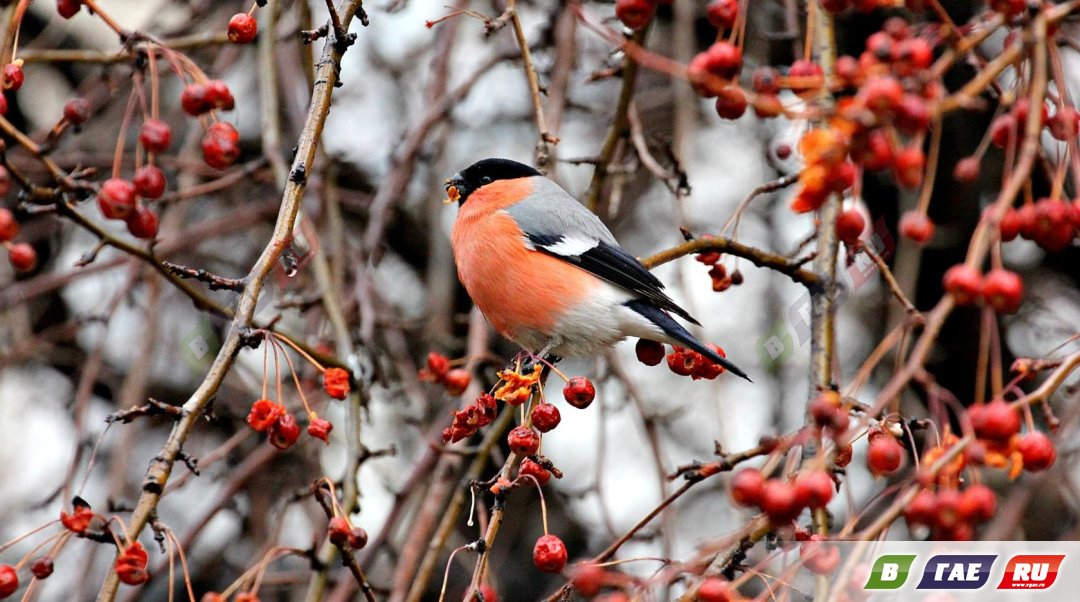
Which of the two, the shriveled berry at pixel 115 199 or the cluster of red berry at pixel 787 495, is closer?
the cluster of red berry at pixel 787 495

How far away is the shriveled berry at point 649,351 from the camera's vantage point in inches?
118

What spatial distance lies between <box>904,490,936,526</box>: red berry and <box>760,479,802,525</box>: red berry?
140mm

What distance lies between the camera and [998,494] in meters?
4.33

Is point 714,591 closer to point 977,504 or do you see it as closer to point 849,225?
point 977,504

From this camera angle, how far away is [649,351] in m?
3.03

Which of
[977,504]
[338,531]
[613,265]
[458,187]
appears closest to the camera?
[977,504]

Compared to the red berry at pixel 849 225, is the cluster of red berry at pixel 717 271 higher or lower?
lower

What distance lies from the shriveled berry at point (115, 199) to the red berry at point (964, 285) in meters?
1.36

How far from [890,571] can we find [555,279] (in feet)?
4.58

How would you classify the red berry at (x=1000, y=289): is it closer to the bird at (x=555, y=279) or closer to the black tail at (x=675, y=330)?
the black tail at (x=675, y=330)

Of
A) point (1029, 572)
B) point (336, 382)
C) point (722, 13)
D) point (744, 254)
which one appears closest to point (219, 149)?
point (336, 382)

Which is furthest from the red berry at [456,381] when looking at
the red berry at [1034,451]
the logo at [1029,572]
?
the red berry at [1034,451]

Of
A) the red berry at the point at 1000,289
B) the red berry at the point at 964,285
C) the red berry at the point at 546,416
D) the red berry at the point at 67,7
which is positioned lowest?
the red berry at the point at 546,416

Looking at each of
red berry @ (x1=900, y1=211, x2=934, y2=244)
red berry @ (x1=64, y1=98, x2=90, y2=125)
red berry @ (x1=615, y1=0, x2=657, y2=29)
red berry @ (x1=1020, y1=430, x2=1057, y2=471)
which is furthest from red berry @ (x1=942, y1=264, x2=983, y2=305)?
red berry @ (x1=64, y1=98, x2=90, y2=125)
